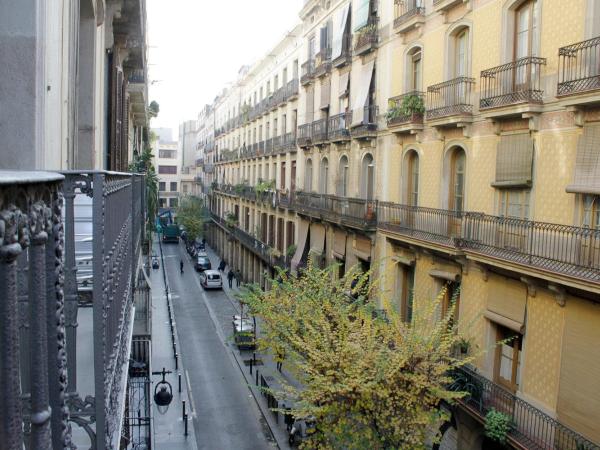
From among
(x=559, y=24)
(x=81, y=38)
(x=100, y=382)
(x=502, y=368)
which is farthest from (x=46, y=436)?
(x=502, y=368)

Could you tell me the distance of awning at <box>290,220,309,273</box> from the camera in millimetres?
29703

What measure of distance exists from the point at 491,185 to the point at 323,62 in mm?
14812

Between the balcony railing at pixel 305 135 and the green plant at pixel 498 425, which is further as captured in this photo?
the balcony railing at pixel 305 135

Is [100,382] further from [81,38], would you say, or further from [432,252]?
[432,252]

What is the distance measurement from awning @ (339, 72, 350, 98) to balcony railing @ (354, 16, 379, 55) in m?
2.35

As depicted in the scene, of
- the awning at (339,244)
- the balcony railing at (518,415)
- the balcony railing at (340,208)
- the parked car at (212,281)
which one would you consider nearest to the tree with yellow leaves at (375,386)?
the balcony railing at (518,415)

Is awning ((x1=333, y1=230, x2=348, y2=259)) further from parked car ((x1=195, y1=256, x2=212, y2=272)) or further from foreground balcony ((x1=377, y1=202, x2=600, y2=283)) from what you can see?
parked car ((x1=195, y1=256, x2=212, y2=272))

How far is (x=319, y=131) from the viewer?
2792cm

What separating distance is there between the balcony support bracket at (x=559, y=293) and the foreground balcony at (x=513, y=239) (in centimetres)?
48

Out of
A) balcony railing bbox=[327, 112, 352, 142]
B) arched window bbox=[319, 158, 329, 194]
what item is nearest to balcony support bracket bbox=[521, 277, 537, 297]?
balcony railing bbox=[327, 112, 352, 142]

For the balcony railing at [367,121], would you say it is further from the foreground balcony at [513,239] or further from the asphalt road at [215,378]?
the asphalt road at [215,378]

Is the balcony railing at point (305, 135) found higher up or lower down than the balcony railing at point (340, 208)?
higher up

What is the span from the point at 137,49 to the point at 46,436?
1699cm

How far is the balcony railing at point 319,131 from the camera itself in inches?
1074
